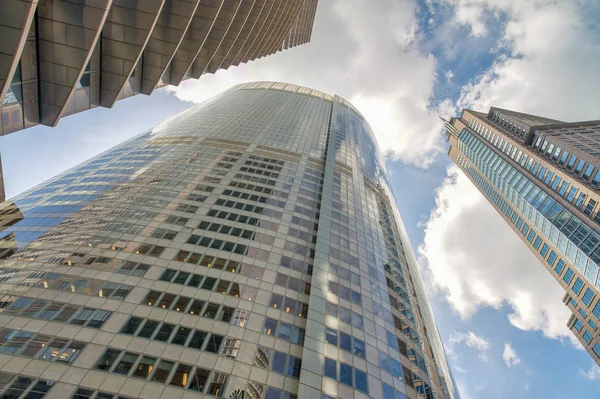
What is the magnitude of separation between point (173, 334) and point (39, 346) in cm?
954

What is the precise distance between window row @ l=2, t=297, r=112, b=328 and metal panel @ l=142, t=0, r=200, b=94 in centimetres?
1966

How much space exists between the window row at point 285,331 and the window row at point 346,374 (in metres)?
3.41

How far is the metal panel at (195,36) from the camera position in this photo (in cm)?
2197

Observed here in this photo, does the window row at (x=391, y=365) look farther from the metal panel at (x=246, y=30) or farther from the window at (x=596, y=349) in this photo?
the window at (x=596, y=349)

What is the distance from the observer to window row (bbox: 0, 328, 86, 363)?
22766 mm

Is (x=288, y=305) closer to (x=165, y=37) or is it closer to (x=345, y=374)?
(x=345, y=374)

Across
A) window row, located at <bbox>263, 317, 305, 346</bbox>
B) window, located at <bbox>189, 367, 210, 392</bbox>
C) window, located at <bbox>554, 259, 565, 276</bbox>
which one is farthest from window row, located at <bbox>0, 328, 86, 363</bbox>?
window, located at <bbox>554, 259, 565, 276</bbox>

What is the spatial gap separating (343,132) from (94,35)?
87133mm

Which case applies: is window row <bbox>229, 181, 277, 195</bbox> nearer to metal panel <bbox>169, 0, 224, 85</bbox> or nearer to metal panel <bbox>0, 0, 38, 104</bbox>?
metal panel <bbox>169, 0, 224, 85</bbox>

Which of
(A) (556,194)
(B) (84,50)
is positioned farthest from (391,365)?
(A) (556,194)

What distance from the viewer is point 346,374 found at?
27.5 m

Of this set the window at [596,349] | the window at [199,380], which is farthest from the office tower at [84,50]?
the window at [596,349]

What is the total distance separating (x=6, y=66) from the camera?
35.1 ft

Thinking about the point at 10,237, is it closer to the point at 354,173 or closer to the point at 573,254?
the point at 354,173
